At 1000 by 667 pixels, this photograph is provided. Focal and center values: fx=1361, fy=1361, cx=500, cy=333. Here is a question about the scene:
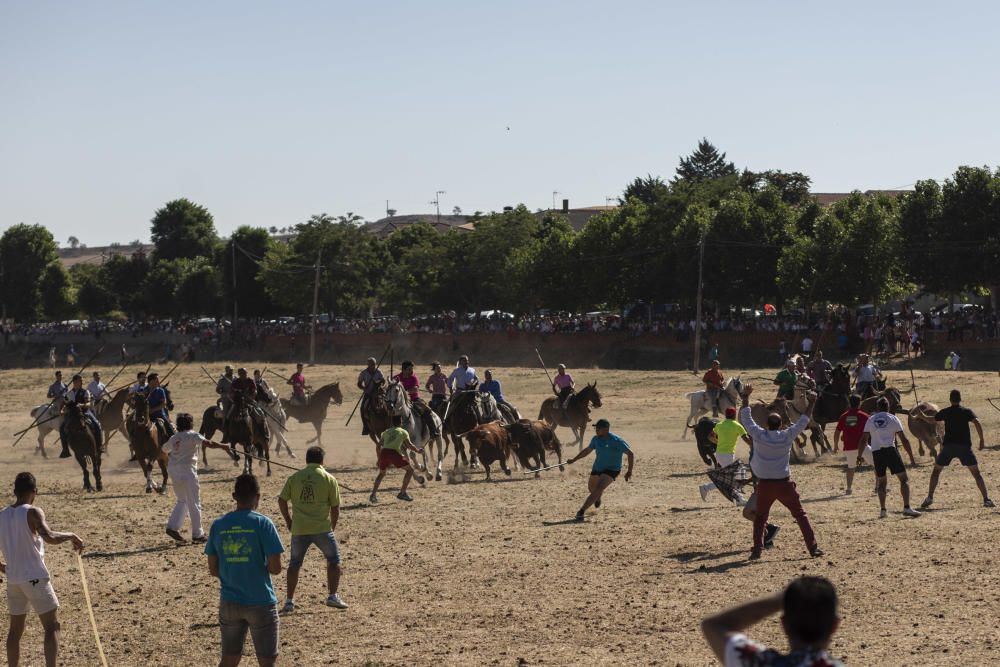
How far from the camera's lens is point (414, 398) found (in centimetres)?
2680

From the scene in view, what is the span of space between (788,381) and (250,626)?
67.5 ft

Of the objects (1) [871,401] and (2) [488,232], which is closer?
(1) [871,401]

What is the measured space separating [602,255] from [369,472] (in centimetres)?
4815


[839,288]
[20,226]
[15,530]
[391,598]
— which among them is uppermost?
[20,226]

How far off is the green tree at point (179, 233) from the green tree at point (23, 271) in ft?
32.8

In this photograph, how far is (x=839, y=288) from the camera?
58.7 meters

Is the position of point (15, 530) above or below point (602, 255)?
below

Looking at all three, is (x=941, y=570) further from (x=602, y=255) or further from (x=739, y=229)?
(x=602, y=255)

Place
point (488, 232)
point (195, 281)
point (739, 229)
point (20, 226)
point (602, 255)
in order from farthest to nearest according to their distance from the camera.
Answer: point (20, 226) < point (195, 281) < point (488, 232) < point (602, 255) < point (739, 229)

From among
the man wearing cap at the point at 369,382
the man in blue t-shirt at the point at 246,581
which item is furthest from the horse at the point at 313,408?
the man in blue t-shirt at the point at 246,581

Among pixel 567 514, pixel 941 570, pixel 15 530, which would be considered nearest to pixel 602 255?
pixel 567 514

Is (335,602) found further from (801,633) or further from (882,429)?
(801,633)

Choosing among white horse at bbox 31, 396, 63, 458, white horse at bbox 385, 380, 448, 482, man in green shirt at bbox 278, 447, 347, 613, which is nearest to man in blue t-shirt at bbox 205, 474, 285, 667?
man in green shirt at bbox 278, 447, 347, 613

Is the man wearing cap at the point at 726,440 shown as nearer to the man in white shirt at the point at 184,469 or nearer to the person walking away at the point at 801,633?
the man in white shirt at the point at 184,469
